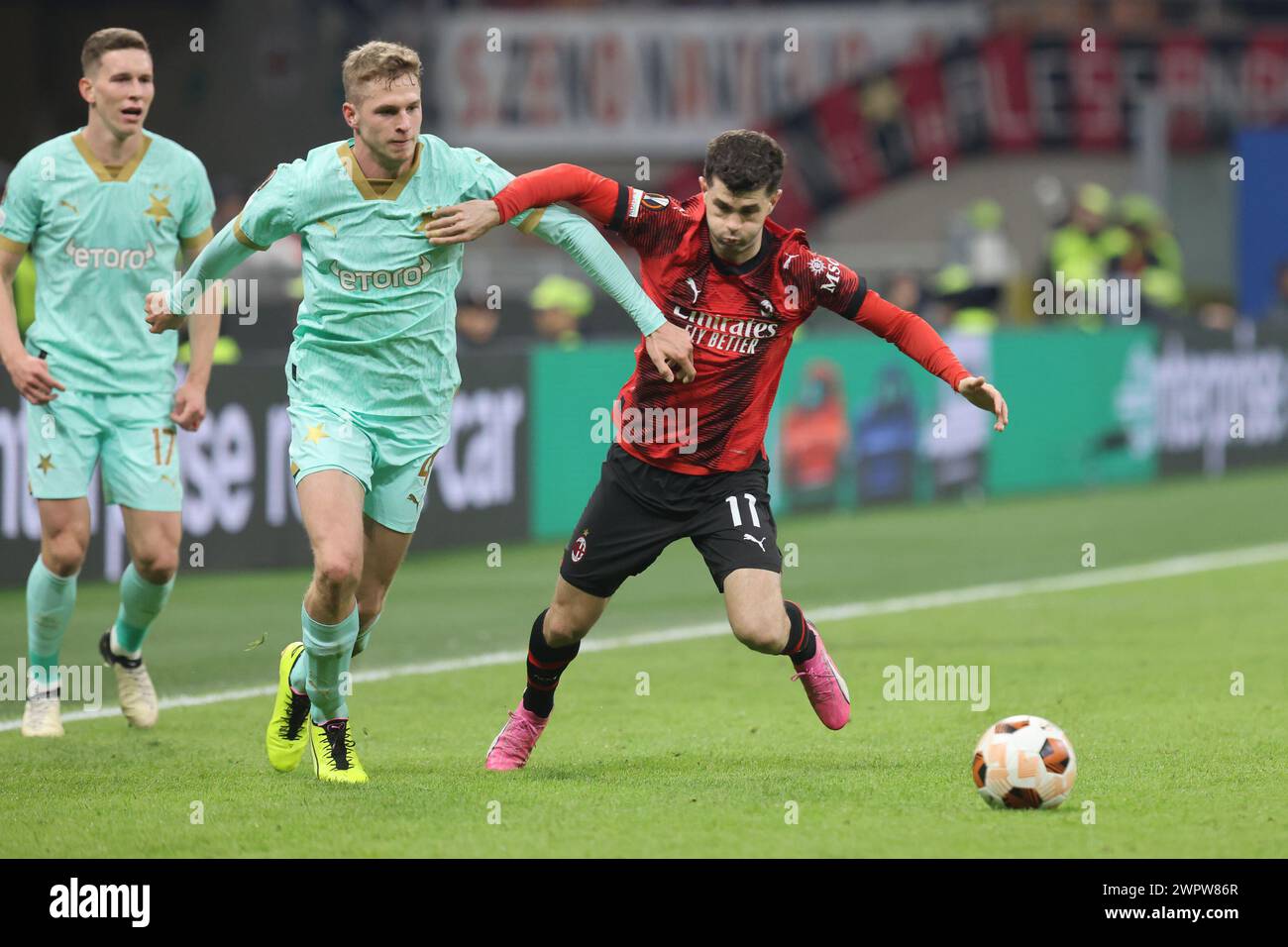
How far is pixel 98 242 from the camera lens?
812 cm

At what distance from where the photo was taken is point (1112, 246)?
2077 cm

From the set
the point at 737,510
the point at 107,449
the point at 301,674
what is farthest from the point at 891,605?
the point at 301,674

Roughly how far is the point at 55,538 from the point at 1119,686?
4319 millimetres

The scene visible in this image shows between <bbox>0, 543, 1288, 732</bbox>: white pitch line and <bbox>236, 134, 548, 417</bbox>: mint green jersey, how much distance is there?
2.41 metres

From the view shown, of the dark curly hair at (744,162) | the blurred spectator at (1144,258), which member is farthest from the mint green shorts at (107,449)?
the blurred spectator at (1144,258)

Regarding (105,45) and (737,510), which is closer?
(737,510)

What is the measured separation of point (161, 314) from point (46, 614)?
5.36 ft

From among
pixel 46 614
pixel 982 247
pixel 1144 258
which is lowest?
pixel 46 614


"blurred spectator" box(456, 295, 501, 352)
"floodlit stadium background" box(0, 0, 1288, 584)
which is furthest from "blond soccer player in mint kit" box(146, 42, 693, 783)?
"blurred spectator" box(456, 295, 501, 352)

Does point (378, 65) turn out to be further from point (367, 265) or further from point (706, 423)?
point (706, 423)

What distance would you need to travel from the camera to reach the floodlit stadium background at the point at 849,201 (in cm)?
1499

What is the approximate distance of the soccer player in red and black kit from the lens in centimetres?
716

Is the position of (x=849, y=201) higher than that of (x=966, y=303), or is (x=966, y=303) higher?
(x=849, y=201)

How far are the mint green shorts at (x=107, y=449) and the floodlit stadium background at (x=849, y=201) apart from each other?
450cm
